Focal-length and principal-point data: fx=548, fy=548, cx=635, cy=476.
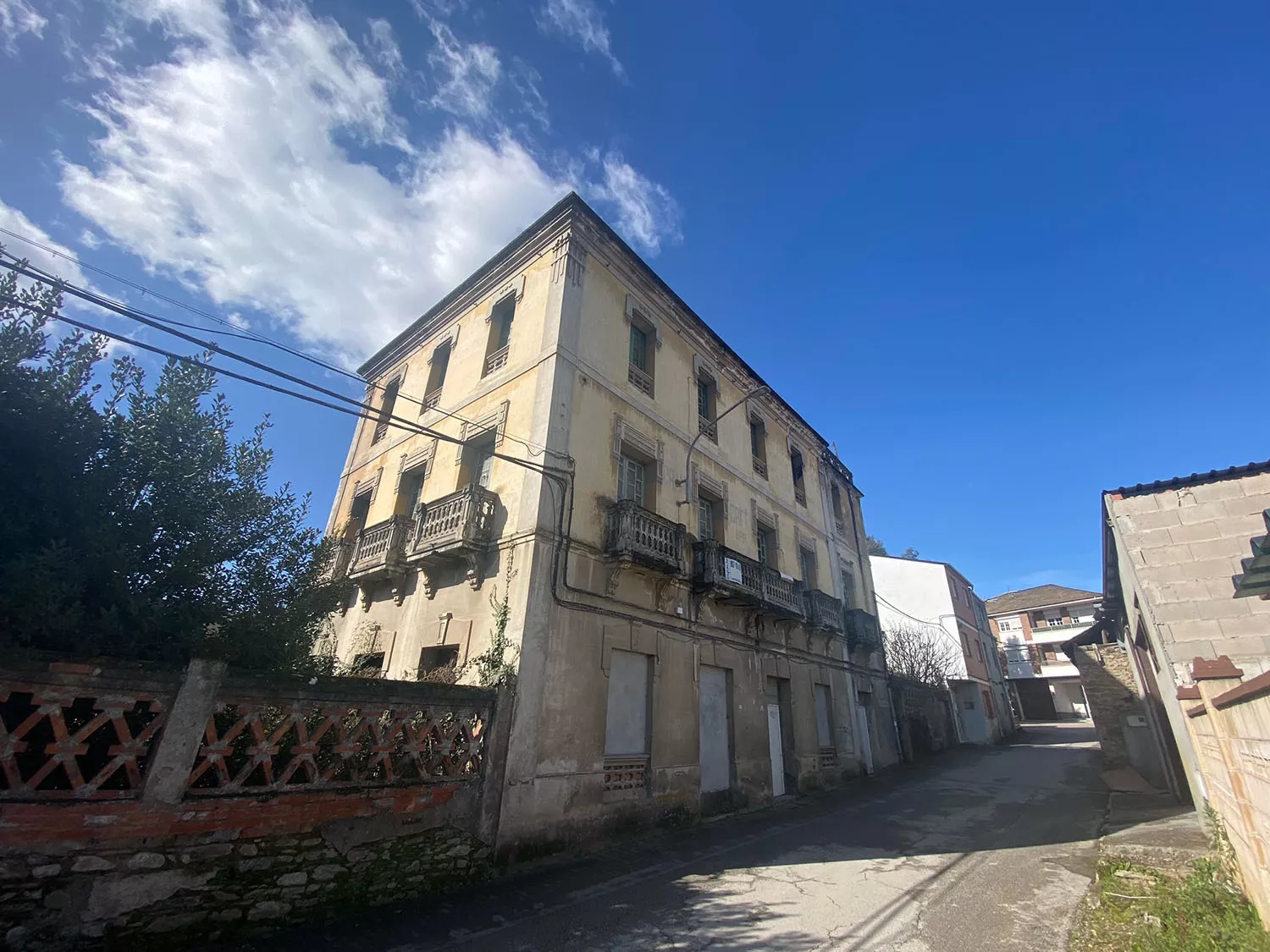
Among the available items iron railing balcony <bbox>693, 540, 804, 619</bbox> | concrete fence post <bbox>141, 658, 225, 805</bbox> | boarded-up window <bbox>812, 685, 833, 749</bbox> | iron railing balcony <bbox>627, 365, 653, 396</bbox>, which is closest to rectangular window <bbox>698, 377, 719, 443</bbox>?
iron railing balcony <bbox>627, 365, 653, 396</bbox>

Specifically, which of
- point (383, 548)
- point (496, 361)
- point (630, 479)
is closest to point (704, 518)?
point (630, 479)

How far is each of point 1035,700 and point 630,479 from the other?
4586 centimetres

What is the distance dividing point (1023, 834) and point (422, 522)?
472 inches

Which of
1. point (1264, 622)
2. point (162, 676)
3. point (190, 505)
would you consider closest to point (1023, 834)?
point (1264, 622)

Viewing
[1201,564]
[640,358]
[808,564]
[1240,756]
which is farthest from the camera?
[808,564]

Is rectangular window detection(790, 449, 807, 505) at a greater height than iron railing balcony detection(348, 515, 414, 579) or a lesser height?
greater

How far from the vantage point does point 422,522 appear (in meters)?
10.9

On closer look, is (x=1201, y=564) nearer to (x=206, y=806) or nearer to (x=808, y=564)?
(x=808, y=564)

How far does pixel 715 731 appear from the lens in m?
11.9

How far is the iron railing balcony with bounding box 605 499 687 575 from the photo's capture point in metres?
10.4

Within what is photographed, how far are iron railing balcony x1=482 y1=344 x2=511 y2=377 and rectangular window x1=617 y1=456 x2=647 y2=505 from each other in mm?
3549

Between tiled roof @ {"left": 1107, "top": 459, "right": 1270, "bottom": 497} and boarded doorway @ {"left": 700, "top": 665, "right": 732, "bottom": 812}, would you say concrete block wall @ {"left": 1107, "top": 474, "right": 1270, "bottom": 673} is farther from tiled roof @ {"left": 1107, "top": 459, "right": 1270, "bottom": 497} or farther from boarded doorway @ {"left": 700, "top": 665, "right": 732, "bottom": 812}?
boarded doorway @ {"left": 700, "top": 665, "right": 732, "bottom": 812}

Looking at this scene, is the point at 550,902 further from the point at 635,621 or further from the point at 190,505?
the point at 190,505

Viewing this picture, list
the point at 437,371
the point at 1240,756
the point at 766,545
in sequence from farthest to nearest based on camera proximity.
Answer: the point at 766,545
the point at 437,371
the point at 1240,756
